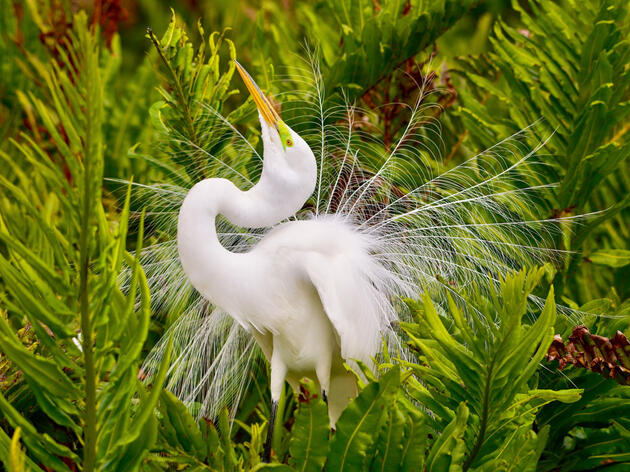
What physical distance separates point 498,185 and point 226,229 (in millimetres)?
522

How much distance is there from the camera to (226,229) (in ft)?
4.60

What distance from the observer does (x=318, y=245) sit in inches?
45.3

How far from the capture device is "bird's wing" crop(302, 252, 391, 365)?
1.09 metres

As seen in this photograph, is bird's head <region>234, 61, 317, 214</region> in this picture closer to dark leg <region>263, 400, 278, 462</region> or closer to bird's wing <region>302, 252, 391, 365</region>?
bird's wing <region>302, 252, 391, 365</region>

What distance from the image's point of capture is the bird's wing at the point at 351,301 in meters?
1.09

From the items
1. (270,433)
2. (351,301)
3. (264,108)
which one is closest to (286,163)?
(264,108)

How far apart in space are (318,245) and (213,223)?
0.58ft

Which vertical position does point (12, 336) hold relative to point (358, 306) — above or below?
above

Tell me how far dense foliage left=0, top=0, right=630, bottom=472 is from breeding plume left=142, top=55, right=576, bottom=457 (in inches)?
2.4

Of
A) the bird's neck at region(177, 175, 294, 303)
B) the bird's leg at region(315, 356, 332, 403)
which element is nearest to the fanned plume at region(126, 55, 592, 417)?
the bird's leg at region(315, 356, 332, 403)

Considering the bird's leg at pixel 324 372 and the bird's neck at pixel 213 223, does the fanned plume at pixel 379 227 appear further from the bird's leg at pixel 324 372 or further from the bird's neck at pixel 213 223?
the bird's neck at pixel 213 223

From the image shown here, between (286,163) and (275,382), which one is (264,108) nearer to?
(286,163)

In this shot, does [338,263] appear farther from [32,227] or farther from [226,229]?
[32,227]

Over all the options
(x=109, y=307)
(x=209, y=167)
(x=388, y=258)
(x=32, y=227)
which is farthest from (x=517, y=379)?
(x=32, y=227)
